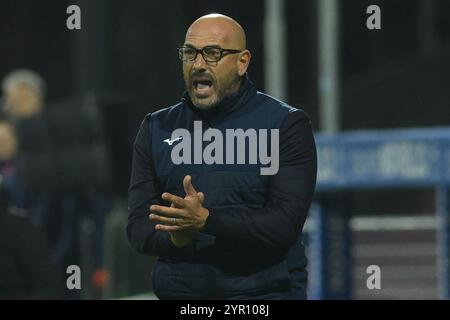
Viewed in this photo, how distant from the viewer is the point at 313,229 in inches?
358

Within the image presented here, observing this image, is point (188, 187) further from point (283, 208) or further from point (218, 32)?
point (218, 32)

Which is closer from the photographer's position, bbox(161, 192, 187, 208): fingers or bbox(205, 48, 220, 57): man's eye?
bbox(161, 192, 187, 208): fingers

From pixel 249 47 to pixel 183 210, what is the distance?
17.1 feet

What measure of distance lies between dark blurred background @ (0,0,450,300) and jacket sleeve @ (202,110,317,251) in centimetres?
390

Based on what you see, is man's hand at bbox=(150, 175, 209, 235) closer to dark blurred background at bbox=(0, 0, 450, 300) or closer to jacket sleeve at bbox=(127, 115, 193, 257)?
jacket sleeve at bbox=(127, 115, 193, 257)

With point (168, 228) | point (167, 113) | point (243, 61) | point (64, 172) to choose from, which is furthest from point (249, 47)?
point (168, 228)

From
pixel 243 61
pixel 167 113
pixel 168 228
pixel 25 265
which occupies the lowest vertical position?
pixel 25 265

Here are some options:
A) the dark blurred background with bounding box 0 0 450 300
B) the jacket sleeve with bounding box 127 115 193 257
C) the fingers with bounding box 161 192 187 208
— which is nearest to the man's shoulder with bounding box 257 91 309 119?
the jacket sleeve with bounding box 127 115 193 257

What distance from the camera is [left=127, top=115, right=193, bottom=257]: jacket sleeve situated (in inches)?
151

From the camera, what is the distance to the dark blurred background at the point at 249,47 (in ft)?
37.5

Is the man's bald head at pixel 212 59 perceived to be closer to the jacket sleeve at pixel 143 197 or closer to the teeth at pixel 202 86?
the teeth at pixel 202 86

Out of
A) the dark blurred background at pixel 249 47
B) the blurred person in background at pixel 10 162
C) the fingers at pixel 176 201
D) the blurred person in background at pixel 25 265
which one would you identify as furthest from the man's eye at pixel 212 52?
the blurred person in background at pixel 10 162

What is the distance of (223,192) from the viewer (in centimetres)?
375

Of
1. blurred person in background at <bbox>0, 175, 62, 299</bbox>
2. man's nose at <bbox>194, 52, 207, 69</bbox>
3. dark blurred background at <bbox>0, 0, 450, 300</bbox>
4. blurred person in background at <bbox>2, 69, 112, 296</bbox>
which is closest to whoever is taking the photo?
man's nose at <bbox>194, 52, 207, 69</bbox>
